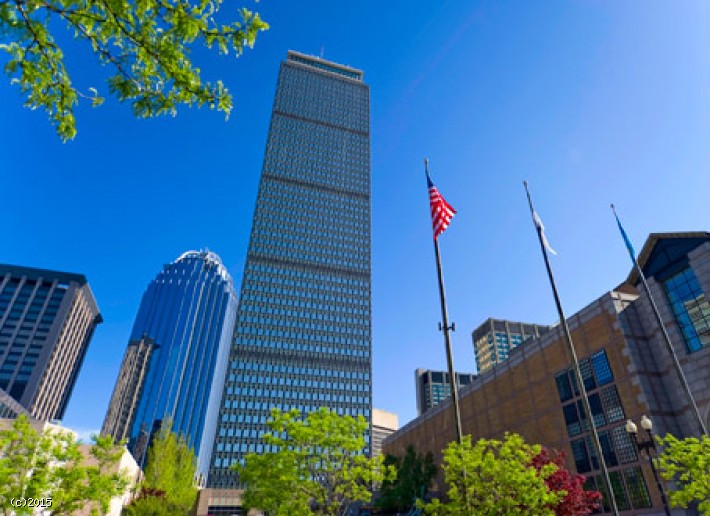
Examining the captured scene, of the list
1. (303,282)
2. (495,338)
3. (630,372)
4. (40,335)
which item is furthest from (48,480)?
A: (495,338)

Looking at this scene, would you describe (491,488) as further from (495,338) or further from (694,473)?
(495,338)

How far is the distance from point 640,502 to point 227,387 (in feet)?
338

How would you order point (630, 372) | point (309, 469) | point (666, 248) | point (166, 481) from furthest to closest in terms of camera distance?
point (166, 481)
point (666, 248)
point (630, 372)
point (309, 469)

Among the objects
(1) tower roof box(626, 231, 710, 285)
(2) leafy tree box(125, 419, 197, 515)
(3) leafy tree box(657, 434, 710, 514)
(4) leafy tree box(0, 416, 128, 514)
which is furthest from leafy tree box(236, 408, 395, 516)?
(1) tower roof box(626, 231, 710, 285)

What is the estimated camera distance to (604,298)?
4191 centimetres

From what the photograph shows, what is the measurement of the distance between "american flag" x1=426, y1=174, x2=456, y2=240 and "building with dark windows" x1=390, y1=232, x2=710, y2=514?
27897mm

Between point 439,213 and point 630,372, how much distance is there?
2915 centimetres

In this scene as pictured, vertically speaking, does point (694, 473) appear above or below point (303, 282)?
below

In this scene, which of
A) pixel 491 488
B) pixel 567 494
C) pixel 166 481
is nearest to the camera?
pixel 491 488

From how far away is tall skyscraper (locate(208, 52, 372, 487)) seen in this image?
400 ft

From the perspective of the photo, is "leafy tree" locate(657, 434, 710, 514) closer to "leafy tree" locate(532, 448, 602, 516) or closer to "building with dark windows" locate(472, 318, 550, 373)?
"leafy tree" locate(532, 448, 602, 516)

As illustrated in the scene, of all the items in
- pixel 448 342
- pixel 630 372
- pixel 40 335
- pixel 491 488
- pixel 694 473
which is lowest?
pixel 491 488

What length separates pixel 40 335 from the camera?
6068 inches

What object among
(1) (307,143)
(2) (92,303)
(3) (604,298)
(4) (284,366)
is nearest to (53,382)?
(2) (92,303)
